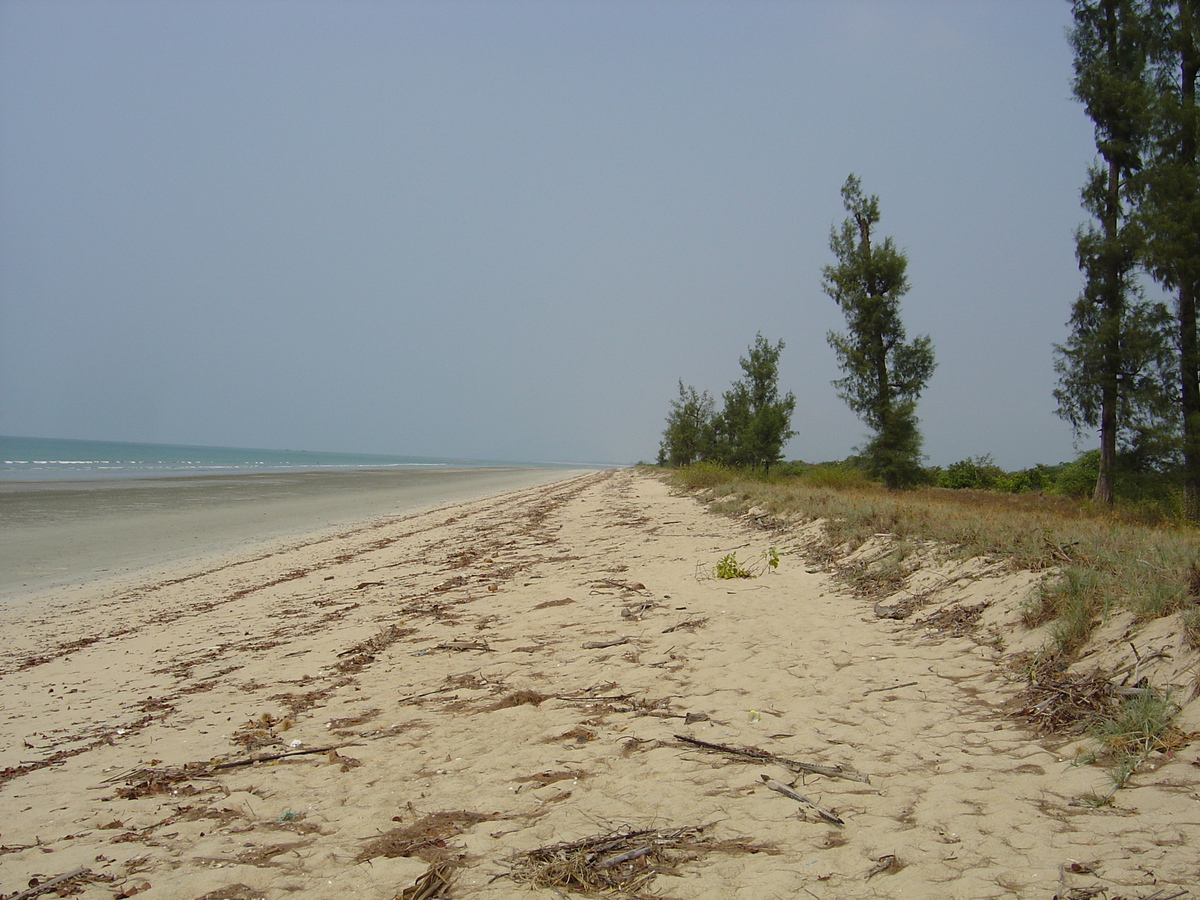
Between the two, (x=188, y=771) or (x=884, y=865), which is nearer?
(x=884, y=865)

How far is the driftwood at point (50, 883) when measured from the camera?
2.80m

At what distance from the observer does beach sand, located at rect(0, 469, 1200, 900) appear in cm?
285

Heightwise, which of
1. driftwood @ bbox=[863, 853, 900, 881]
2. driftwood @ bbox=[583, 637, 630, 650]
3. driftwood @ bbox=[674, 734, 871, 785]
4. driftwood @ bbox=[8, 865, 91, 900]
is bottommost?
driftwood @ bbox=[8, 865, 91, 900]

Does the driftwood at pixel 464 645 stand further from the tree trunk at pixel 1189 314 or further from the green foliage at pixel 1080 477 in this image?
the green foliage at pixel 1080 477

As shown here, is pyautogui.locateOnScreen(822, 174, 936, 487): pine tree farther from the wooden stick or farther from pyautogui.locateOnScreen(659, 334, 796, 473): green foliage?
the wooden stick

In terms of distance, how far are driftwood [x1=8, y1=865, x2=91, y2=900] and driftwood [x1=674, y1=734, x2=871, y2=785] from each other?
10.1ft

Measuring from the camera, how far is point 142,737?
481cm

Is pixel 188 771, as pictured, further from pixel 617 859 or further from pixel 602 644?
pixel 602 644

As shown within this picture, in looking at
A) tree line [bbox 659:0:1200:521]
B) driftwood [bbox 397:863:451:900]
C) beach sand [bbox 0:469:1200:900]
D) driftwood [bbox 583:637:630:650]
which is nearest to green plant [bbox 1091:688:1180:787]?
beach sand [bbox 0:469:1200:900]

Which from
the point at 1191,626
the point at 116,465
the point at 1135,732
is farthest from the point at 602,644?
the point at 116,465

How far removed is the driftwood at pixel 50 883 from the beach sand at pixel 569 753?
0.04 meters

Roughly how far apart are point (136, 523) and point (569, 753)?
799 inches

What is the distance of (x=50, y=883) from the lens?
2898 millimetres

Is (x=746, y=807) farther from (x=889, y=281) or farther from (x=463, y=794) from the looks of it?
(x=889, y=281)
